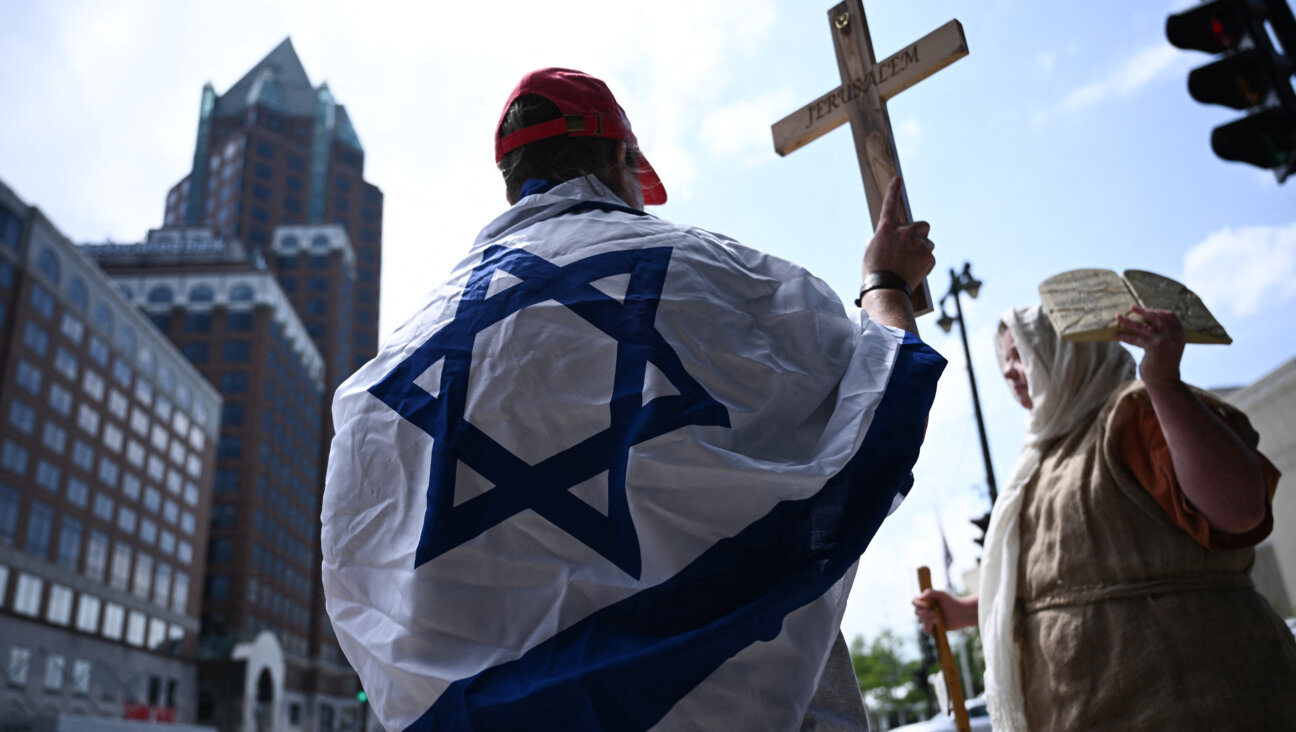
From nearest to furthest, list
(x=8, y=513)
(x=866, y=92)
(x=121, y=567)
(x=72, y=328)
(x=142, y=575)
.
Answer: (x=866, y=92), (x=8, y=513), (x=72, y=328), (x=121, y=567), (x=142, y=575)

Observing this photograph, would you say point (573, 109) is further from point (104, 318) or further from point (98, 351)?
point (104, 318)

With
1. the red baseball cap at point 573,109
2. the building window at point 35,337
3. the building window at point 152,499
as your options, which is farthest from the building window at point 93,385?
the red baseball cap at point 573,109

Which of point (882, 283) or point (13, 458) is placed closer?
point (882, 283)

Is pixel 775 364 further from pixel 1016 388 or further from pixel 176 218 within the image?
pixel 176 218

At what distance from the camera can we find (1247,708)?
2209mm

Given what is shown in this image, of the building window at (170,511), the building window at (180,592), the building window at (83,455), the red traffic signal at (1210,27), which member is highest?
the building window at (83,455)

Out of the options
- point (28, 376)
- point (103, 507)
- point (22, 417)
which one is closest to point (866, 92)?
point (22, 417)

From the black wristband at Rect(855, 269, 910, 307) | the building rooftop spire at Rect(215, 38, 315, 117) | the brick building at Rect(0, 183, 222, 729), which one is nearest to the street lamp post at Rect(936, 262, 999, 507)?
the black wristband at Rect(855, 269, 910, 307)

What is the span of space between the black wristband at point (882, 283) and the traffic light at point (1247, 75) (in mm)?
4341

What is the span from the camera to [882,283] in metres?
1.98

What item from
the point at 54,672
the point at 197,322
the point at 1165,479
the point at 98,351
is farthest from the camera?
the point at 197,322

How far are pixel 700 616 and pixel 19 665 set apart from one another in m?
51.0

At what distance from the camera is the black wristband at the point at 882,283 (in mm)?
1972

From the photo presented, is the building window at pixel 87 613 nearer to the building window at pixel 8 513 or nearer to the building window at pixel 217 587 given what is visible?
the building window at pixel 8 513
